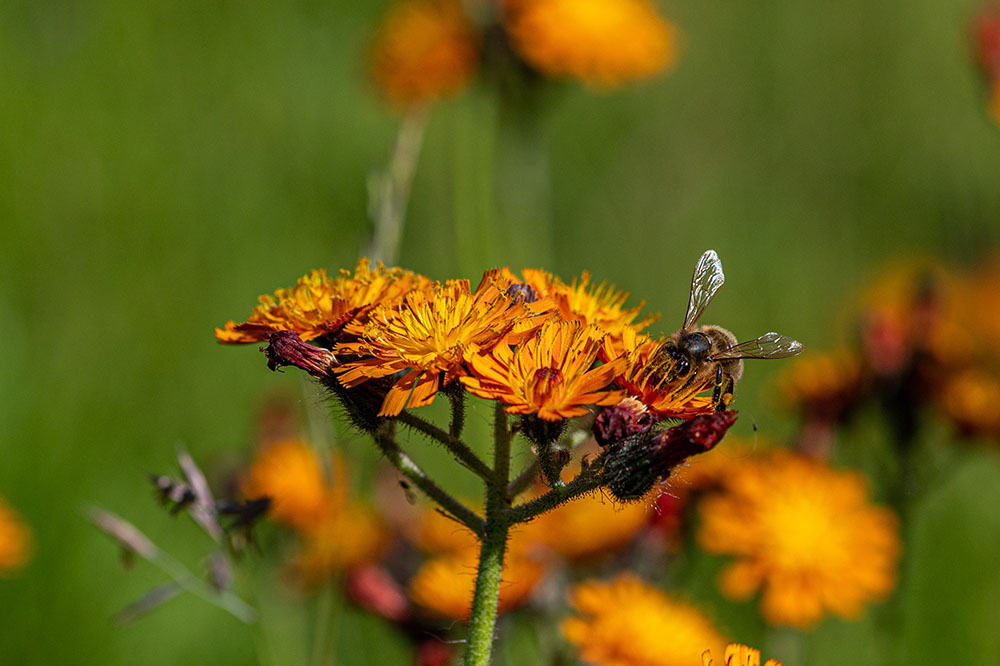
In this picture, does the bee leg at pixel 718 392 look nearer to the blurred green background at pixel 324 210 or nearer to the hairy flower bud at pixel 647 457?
the hairy flower bud at pixel 647 457

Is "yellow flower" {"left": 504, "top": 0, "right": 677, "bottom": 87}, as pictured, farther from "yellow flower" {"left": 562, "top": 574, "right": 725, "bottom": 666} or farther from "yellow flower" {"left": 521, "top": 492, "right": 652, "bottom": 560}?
"yellow flower" {"left": 562, "top": 574, "right": 725, "bottom": 666}

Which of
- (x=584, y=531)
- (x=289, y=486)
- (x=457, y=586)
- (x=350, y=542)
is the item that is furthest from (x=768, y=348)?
(x=289, y=486)

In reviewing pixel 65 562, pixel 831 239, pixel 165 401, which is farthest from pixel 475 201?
pixel 831 239

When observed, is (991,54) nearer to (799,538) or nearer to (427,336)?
(799,538)

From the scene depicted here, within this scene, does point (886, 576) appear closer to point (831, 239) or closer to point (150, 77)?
point (831, 239)

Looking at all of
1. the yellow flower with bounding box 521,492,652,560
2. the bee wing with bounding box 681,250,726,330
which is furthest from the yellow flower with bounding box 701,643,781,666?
the yellow flower with bounding box 521,492,652,560

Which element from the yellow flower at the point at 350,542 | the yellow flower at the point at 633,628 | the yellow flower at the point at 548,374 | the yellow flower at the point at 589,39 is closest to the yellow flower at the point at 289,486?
the yellow flower at the point at 350,542
